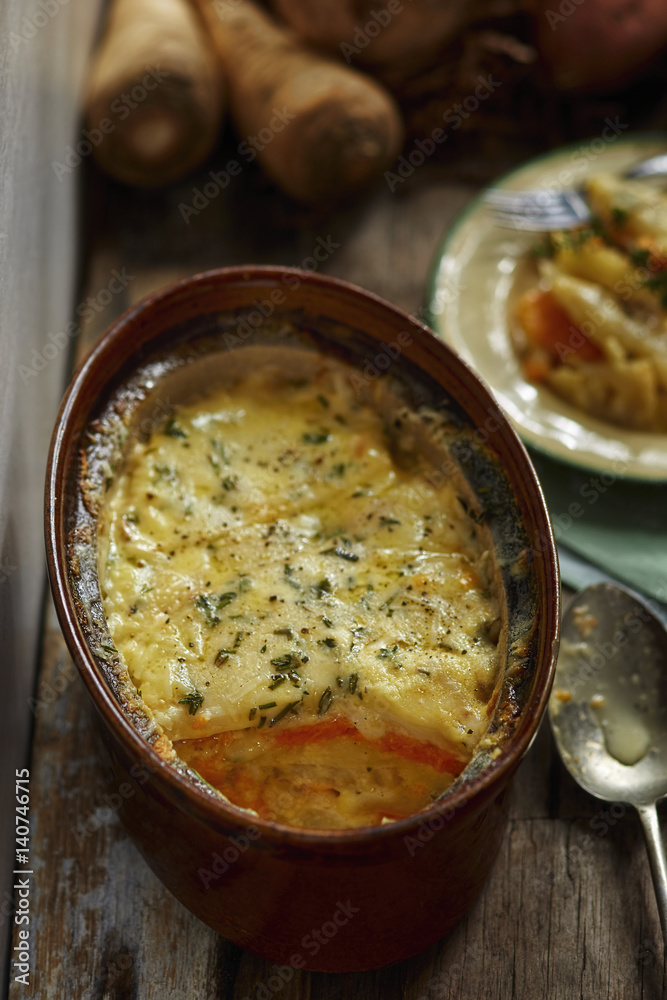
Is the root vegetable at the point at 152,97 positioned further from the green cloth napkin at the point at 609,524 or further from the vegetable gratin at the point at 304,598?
the green cloth napkin at the point at 609,524

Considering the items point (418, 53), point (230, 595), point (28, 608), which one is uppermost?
point (418, 53)

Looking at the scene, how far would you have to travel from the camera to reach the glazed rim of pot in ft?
4.17

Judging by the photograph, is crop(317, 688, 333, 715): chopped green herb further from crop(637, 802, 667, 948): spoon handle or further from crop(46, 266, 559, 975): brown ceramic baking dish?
crop(637, 802, 667, 948): spoon handle

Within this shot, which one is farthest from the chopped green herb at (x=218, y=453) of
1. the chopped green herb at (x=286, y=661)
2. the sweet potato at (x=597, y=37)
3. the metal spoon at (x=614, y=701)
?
the sweet potato at (x=597, y=37)

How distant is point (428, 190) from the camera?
2.80m

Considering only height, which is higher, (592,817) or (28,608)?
(28,608)

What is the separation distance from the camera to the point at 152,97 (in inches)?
96.9

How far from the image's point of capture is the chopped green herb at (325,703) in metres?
1.40

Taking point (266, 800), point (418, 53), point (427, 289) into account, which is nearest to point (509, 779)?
point (266, 800)

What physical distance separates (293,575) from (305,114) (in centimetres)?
141

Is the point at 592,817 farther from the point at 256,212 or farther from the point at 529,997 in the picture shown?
the point at 256,212

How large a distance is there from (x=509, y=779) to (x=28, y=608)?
1002 mm

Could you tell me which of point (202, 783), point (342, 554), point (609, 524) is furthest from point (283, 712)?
point (609, 524)

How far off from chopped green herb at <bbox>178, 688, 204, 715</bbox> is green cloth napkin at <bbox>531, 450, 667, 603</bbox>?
93 centimetres
